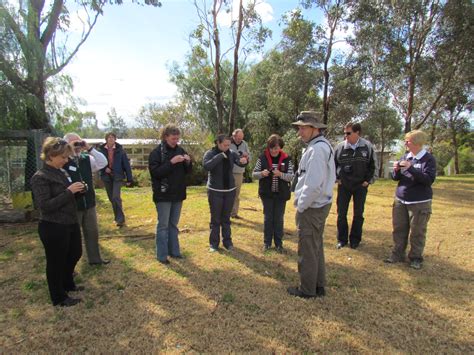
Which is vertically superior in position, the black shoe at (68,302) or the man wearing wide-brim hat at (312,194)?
the man wearing wide-brim hat at (312,194)

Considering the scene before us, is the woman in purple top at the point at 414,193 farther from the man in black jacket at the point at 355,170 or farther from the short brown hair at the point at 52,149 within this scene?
the short brown hair at the point at 52,149

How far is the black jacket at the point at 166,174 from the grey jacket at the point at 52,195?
48.9 inches

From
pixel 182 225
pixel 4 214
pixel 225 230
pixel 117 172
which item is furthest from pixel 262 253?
pixel 4 214

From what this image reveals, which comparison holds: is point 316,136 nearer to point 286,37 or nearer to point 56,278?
point 56,278

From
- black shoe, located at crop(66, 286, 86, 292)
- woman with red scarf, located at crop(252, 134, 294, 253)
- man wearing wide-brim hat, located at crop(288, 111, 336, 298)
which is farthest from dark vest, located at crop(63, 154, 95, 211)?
man wearing wide-brim hat, located at crop(288, 111, 336, 298)

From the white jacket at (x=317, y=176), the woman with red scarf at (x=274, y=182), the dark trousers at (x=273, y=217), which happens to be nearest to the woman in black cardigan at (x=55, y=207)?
the white jacket at (x=317, y=176)

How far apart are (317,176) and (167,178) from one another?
2.11 metres

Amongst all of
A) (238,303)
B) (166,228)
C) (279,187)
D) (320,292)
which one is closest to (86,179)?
(166,228)

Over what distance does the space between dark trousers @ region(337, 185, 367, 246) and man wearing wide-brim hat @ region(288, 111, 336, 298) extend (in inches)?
74.8

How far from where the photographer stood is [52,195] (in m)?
3.40

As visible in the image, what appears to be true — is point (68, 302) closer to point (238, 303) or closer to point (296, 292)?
point (238, 303)

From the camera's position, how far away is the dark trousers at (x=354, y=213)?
5.46 metres

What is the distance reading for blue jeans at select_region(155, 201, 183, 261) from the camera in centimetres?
477

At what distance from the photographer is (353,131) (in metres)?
5.29
